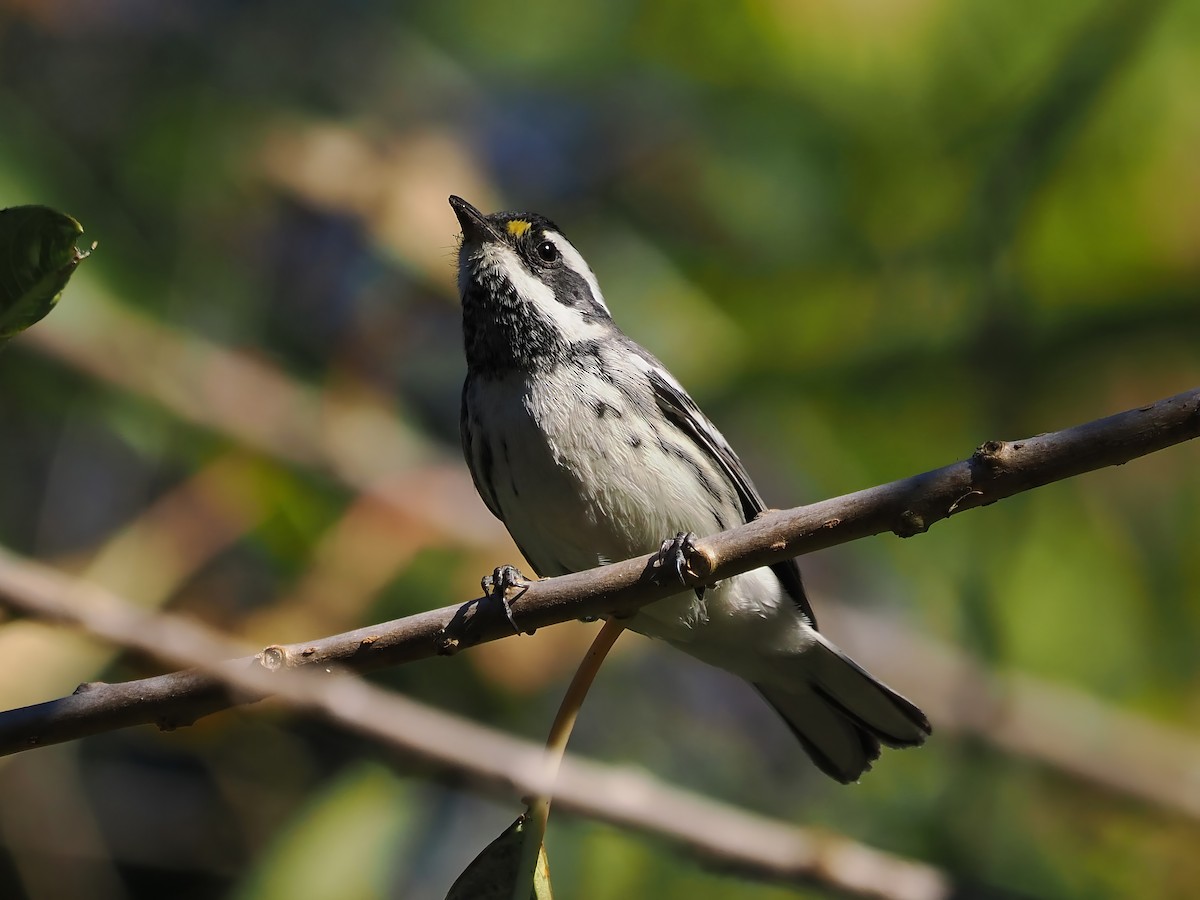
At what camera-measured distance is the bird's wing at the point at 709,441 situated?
4.34 metres

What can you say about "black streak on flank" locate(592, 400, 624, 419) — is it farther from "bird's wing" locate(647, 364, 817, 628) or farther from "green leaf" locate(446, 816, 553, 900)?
"green leaf" locate(446, 816, 553, 900)

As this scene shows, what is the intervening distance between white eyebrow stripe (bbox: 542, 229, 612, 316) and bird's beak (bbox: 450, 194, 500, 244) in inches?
10.4

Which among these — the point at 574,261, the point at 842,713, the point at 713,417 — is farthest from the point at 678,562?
the point at 713,417

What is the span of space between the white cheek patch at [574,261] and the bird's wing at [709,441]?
71 centimetres

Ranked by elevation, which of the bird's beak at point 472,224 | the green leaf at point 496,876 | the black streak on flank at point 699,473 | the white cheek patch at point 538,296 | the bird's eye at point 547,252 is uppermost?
the bird's eye at point 547,252

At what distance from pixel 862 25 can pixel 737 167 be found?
81 cm

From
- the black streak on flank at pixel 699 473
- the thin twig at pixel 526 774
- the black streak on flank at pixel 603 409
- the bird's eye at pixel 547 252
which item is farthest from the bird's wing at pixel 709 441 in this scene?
the thin twig at pixel 526 774

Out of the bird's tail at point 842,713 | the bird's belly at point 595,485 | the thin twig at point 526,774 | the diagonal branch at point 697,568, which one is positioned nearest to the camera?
the diagonal branch at point 697,568

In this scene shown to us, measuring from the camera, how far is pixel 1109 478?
5277mm

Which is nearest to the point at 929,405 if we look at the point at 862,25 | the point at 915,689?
the point at 915,689

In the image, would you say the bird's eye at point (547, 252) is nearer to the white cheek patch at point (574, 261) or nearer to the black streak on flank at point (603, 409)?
the white cheek patch at point (574, 261)

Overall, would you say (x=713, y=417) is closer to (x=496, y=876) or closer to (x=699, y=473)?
(x=699, y=473)

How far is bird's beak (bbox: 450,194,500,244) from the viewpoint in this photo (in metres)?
4.59

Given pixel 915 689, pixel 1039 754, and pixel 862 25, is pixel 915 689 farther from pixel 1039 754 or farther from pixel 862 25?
pixel 862 25
